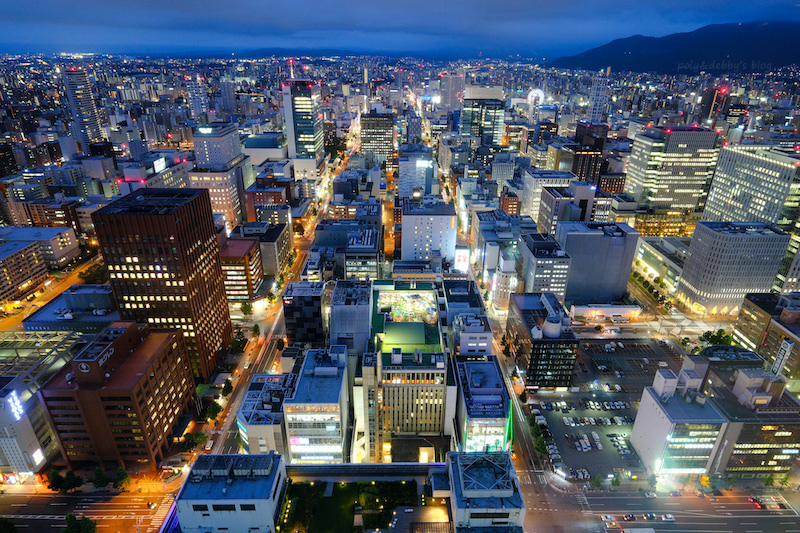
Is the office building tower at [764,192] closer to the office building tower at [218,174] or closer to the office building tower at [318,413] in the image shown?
the office building tower at [318,413]

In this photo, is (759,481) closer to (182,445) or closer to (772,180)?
(772,180)

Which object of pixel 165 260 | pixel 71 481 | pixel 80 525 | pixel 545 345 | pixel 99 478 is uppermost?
pixel 165 260

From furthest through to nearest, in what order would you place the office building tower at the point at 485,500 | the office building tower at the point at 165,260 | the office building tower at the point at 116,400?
1. the office building tower at the point at 165,260
2. the office building tower at the point at 116,400
3. the office building tower at the point at 485,500

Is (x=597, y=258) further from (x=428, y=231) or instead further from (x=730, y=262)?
(x=428, y=231)

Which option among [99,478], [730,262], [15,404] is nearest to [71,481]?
[99,478]

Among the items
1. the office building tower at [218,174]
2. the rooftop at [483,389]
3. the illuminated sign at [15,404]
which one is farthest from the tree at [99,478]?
the office building tower at [218,174]

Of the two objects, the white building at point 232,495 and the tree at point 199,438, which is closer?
the white building at point 232,495

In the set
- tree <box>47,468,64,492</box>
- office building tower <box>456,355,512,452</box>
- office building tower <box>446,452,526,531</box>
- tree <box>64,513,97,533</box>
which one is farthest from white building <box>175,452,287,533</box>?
tree <box>47,468,64,492</box>
